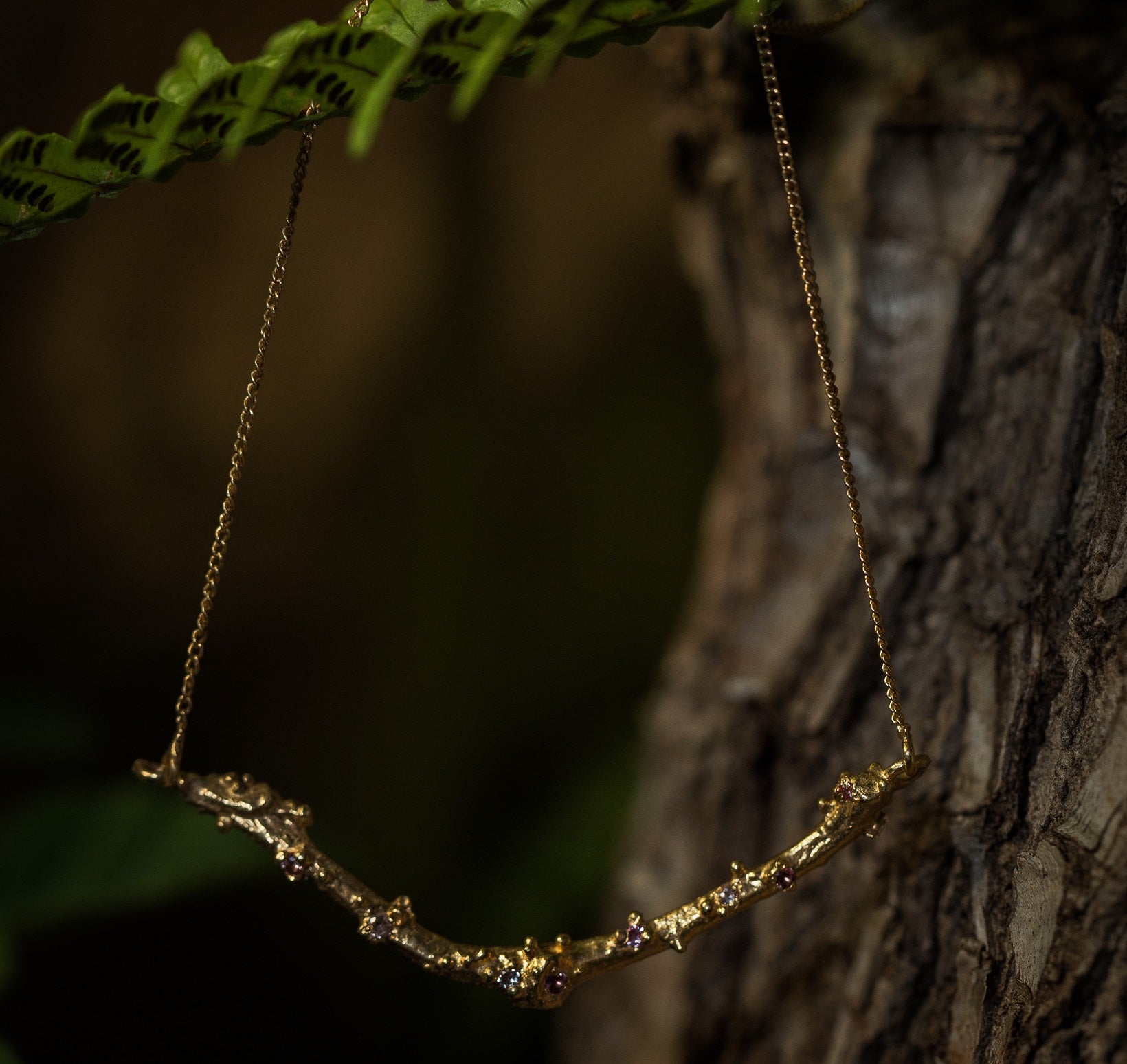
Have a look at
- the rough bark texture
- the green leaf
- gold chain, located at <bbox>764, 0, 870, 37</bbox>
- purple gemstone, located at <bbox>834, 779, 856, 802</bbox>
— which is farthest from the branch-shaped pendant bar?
gold chain, located at <bbox>764, 0, 870, 37</bbox>

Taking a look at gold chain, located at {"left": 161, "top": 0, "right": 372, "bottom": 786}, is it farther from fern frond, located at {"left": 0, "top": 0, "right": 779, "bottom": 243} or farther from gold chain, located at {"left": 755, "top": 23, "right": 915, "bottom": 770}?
gold chain, located at {"left": 755, "top": 23, "right": 915, "bottom": 770}

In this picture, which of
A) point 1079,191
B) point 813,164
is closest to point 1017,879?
point 1079,191

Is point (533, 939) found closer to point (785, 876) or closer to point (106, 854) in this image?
point (785, 876)

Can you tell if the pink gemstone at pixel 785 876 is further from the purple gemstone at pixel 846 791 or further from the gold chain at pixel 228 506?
the gold chain at pixel 228 506

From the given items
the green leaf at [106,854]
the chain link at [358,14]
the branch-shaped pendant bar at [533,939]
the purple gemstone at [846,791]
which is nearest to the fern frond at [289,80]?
the chain link at [358,14]

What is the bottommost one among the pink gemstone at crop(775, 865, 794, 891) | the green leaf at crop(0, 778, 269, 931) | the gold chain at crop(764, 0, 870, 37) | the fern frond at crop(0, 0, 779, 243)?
the pink gemstone at crop(775, 865, 794, 891)

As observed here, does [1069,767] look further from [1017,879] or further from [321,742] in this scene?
[321,742]

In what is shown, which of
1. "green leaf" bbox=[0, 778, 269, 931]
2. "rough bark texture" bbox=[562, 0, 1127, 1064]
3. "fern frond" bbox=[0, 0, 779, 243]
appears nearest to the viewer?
"fern frond" bbox=[0, 0, 779, 243]
